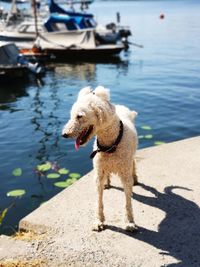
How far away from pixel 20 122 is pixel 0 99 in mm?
4715

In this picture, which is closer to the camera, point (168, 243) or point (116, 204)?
point (168, 243)

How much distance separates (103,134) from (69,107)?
13.1 m

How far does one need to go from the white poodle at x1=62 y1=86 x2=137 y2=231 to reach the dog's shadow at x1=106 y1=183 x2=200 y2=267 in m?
0.36

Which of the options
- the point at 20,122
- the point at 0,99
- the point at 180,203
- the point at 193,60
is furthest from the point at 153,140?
the point at 193,60

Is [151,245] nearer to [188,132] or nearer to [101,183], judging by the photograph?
[101,183]

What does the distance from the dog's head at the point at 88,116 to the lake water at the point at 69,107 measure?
203 cm

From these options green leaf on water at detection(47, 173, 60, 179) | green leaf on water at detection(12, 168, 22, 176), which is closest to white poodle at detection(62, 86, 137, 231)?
green leaf on water at detection(47, 173, 60, 179)

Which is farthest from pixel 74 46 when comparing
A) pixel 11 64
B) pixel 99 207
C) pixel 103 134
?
pixel 103 134

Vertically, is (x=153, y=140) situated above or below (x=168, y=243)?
below

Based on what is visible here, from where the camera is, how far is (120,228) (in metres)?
5.91

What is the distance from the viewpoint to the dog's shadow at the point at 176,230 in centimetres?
523

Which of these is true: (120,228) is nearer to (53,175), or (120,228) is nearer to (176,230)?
(176,230)

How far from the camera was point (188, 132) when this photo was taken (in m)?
14.5

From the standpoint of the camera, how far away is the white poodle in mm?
5055
